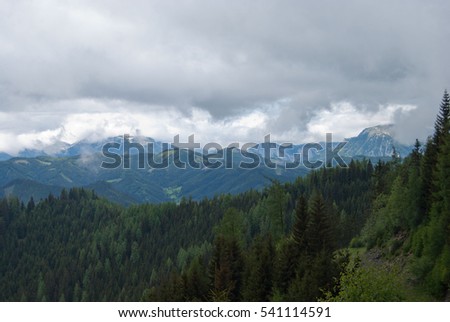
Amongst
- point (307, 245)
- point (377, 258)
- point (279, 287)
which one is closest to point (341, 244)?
point (377, 258)

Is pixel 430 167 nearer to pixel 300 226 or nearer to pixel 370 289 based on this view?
pixel 300 226

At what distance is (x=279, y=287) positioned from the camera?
67500 mm

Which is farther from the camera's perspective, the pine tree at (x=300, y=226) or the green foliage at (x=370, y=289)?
the pine tree at (x=300, y=226)

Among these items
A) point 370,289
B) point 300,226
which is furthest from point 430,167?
point 370,289

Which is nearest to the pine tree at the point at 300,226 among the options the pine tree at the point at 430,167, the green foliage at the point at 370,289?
the pine tree at the point at 430,167

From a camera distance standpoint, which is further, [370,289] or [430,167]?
[430,167]

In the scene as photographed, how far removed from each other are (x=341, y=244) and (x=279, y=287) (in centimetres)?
7177

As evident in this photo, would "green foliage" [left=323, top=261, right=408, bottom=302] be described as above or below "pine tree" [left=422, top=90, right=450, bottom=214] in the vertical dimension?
below

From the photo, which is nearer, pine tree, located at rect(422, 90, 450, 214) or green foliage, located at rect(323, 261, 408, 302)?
green foliage, located at rect(323, 261, 408, 302)

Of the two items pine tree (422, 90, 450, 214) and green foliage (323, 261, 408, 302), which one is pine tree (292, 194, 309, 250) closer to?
pine tree (422, 90, 450, 214)

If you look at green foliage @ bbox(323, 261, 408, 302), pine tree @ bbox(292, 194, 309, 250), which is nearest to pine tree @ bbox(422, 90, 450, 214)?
pine tree @ bbox(292, 194, 309, 250)

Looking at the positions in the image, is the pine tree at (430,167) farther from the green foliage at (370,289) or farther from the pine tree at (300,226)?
the green foliage at (370,289)
